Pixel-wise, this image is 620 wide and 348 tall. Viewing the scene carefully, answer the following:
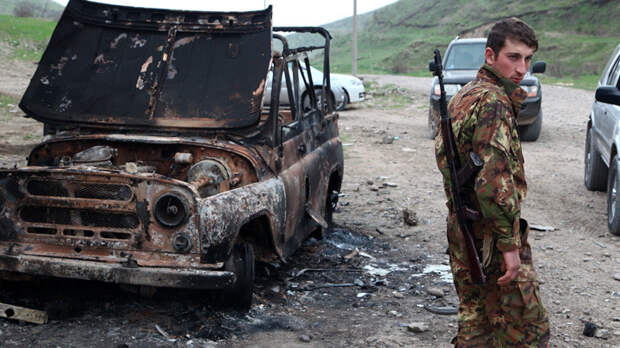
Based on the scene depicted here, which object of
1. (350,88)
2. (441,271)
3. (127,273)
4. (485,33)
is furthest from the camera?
(485,33)

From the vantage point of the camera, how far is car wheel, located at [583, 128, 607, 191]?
29.5ft

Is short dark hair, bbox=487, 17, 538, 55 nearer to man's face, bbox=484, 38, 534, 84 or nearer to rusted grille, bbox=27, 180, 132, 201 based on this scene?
man's face, bbox=484, 38, 534, 84

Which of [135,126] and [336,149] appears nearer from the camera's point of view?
[135,126]

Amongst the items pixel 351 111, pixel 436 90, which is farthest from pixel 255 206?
pixel 351 111

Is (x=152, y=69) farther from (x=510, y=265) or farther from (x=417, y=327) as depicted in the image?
(x=510, y=265)

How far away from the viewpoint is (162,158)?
5.17m

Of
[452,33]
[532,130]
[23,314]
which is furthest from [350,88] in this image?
[452,33]

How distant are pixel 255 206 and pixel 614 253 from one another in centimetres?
375

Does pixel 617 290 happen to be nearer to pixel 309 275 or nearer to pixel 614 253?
pixel 614 253

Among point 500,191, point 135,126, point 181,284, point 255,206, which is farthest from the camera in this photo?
point 135,126

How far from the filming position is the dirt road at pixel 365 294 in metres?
4.42

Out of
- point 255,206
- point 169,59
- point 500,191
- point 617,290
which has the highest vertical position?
point 169,59

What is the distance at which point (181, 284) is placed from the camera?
4.16 m

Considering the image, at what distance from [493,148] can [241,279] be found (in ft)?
7.24
